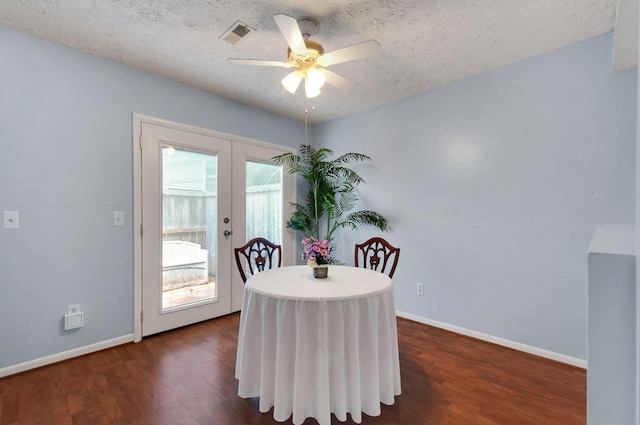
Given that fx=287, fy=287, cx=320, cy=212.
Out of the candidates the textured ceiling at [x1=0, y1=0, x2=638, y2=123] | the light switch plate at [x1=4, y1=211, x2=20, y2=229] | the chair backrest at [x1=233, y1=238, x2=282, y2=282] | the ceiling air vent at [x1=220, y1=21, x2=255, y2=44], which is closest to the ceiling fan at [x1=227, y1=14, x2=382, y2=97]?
the textured ceiling at [x1=0, y1=0, x2=638, y2=123]

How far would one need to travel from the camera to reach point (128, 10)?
1.88m

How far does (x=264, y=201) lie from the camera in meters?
3.70

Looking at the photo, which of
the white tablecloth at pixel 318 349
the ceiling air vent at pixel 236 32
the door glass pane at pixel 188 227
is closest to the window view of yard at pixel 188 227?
the door glass pane at pixel 188 227

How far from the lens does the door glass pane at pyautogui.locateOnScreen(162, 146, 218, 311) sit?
9.40 feet

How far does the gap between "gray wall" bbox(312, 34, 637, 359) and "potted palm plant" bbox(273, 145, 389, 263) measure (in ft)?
1.25

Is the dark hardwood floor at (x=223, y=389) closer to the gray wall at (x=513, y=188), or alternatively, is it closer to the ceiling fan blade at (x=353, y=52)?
the gray wall at (x=513, y=188)

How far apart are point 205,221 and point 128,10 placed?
74.3 inches

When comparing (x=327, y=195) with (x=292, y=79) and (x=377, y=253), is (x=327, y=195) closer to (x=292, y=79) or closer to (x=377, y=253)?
(x=377, y=253)

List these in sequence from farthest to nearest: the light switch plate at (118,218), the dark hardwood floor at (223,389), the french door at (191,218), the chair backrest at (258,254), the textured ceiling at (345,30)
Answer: the french door at (191,218)
the light switch plate at (118,218)
the chair backrest at (258,254)
the textured ceiling at (345,30)
the dark hardwood floor at (223,389)

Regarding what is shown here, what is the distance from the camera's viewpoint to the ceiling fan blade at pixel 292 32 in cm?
149

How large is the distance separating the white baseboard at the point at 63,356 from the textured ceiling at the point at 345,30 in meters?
2.42

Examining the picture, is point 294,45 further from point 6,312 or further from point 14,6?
point 6,312

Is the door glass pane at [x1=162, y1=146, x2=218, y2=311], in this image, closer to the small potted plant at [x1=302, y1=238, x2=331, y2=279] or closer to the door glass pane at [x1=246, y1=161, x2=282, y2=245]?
the door glass pane at [x1=246, y1=161, x2=282, y2=245]

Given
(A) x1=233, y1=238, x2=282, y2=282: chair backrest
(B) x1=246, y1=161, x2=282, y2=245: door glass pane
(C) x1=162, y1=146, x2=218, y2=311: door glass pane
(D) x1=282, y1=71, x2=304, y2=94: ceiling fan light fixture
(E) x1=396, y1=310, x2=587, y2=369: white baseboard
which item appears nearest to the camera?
(D) x1=282, y1=71, x2=304, y2=94: ceiling fan light fixture
